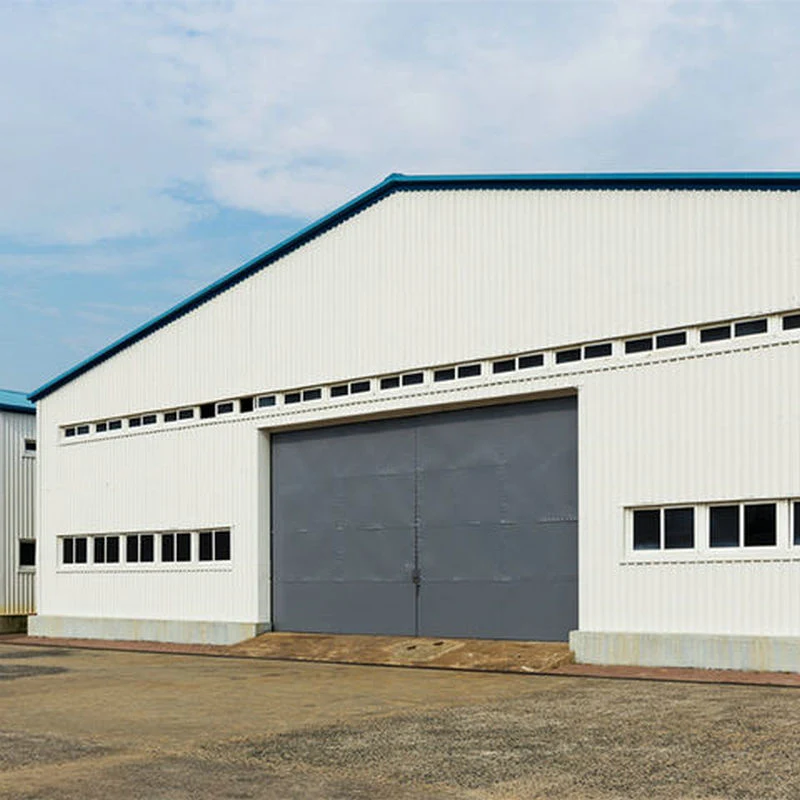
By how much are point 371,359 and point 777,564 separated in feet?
33.0

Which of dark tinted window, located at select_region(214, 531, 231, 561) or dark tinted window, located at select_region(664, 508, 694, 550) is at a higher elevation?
dark tinted window, located at select_region(664, 508, 694, 550)

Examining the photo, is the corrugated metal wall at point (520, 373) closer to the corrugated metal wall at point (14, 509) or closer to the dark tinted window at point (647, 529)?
the dark tinted window at point (647, 529)

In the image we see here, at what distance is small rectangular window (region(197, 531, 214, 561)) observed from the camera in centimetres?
2938

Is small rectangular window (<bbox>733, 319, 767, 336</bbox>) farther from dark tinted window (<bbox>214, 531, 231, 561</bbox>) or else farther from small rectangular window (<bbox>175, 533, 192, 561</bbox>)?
small rectangular window (<bbox>175, 533, 192, 561</bbox>)

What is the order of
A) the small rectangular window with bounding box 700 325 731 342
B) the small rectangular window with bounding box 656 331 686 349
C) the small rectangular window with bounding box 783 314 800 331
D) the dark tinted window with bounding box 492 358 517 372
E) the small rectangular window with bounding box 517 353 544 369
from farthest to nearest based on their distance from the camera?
the dark tinted window with bounding box 492 358 517 372
the small rectangular window with bounding box 517 353 544 369
the small rectangular window with bounding box 656 331 686 349
the small rectangular window with bounding box 700 325 731 342
the small rectangular window with bounding box 783 314 800 331

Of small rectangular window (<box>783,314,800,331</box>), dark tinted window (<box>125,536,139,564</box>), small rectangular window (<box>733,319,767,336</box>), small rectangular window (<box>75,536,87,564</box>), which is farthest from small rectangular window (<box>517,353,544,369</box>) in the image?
small rectangular window (<box>75,536,87,564</box>)

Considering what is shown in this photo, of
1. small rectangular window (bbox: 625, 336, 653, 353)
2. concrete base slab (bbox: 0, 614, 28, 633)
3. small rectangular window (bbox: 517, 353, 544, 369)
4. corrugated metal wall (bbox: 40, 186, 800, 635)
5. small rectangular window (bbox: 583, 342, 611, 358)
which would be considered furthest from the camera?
concrete base slab (bbox: 0, 614, 28, 633)

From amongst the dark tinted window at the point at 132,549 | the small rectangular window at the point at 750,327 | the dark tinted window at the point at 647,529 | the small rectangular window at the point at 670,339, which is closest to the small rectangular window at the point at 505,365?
the small rectangular window at the point at 670,339

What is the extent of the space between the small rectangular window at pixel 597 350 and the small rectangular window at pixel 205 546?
11.4m

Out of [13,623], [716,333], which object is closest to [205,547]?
[13,623]

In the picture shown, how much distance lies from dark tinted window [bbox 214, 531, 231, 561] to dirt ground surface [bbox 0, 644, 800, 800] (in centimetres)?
834

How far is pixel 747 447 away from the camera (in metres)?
19.9

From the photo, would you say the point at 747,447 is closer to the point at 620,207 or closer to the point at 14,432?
the point at 620,207

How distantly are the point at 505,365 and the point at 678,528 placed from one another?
497 cm
